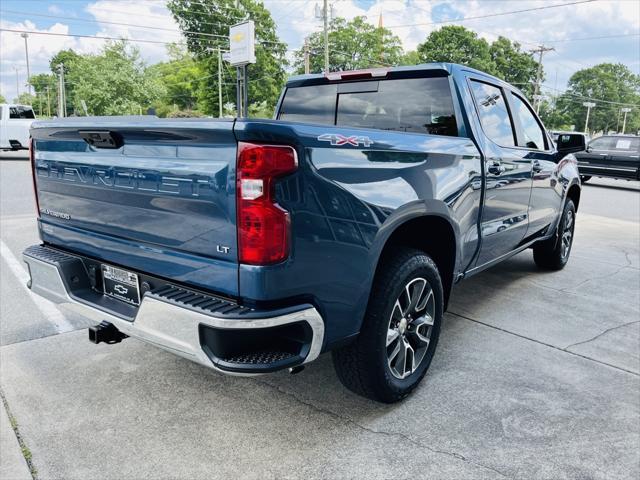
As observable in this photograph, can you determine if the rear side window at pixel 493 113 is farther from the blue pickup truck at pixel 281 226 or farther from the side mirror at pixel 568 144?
the side mirror at pixel 568 144

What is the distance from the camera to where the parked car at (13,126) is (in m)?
18.4

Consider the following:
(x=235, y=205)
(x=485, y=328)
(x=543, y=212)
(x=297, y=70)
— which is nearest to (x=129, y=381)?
(x=235, y=205)

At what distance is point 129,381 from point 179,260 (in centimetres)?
121

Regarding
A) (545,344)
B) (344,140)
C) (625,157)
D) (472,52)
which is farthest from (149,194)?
(472,52)

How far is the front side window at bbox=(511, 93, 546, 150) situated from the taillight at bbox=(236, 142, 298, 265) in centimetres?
298

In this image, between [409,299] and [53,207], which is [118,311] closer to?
[53,207]

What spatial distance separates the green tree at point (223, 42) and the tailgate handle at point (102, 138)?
50.7 m

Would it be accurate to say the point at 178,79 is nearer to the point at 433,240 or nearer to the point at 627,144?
the point at 627,144

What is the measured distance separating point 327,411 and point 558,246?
12.8 feet

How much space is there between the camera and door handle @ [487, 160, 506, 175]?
11.5ft

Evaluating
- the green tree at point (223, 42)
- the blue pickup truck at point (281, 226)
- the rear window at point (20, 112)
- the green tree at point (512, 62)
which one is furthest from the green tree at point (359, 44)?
the blue pickup truck at point (281, 226)

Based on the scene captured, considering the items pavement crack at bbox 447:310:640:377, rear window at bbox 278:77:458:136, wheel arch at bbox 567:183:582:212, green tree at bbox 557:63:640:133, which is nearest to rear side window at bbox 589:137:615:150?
wheel arch at bbox 567:183:582:212

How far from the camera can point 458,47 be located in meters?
64.2

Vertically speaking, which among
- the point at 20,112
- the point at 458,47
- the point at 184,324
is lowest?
the point at 184,324
